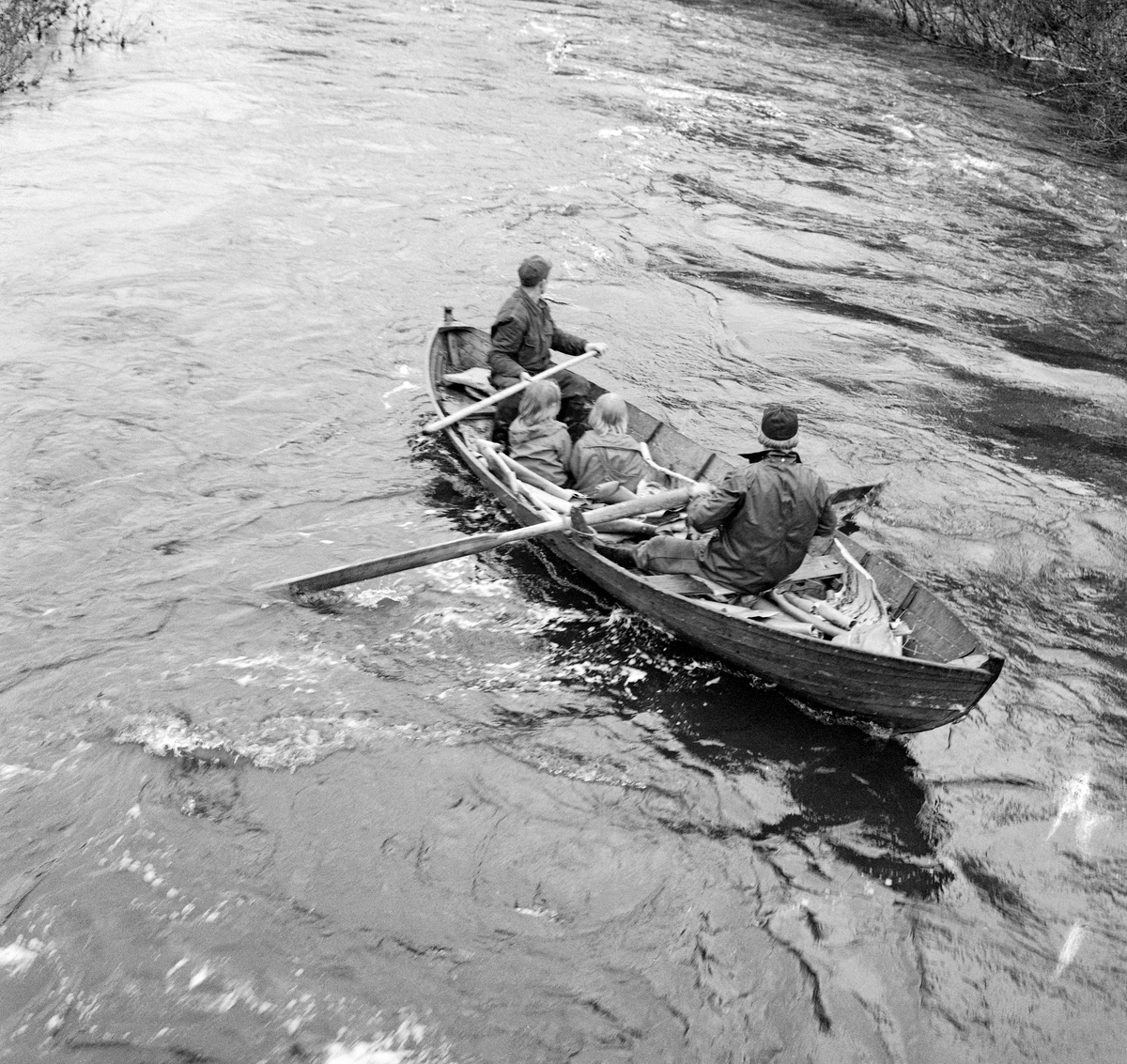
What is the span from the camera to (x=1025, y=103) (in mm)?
19828

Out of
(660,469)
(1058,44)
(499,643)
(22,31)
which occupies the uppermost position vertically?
(1058,44)

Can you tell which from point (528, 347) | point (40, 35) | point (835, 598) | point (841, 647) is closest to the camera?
point (841, 647)

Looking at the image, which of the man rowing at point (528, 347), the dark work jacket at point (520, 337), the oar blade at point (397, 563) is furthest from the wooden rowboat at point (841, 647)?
the dark work jacket at point (520, 337)

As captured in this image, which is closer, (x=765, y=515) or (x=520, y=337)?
(x=765, y=515)

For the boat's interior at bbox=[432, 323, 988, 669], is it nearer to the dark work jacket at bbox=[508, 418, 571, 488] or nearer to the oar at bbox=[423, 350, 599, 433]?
the dark work jacket at bbox=[508, 418, 571, 488]

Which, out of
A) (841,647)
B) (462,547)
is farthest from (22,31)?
(841,647)

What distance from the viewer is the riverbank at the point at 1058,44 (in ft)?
60.2

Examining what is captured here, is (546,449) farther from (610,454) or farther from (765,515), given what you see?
(765,515)

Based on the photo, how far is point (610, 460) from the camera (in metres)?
8.05

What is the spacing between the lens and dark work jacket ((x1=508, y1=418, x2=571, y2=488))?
327 inches

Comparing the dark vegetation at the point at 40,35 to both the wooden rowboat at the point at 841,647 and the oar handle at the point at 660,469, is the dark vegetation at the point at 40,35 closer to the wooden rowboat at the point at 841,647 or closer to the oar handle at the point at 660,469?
the oar handle at the point at 660,469

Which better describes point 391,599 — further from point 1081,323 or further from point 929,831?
point 1081,323

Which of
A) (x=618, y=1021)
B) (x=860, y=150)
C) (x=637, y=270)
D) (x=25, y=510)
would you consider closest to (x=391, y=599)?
(x=25, y=510)

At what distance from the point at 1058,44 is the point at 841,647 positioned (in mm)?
19248
